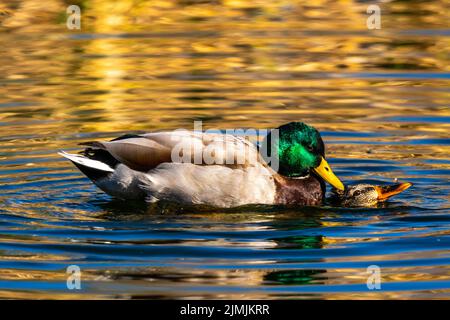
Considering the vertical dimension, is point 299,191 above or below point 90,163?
below

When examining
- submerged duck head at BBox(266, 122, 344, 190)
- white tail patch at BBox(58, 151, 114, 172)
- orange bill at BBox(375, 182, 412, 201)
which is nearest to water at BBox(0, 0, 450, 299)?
orange bill at BBox(375, 182, 412, 201)

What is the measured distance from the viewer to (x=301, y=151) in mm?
10445

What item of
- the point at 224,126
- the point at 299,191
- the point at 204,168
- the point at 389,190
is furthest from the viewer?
the point at 224,126

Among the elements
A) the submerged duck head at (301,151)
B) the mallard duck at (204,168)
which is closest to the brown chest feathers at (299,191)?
the mallard duck at (204,168)

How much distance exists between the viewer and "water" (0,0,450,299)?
8164 mm

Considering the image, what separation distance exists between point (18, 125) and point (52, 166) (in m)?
1.70

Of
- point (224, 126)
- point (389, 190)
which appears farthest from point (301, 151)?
point (224, 126)

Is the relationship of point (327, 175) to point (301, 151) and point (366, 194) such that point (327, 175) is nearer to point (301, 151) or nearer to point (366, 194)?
point (301, 151)

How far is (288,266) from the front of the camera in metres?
8.26

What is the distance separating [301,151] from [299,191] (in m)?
0.38

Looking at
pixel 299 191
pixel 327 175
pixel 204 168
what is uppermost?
pixel 204 168

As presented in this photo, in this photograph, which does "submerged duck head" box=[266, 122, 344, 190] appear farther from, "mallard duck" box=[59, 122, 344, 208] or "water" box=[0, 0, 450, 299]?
"water" box=[0, 0, 450, 299]

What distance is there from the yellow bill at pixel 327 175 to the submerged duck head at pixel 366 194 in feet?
0.49
